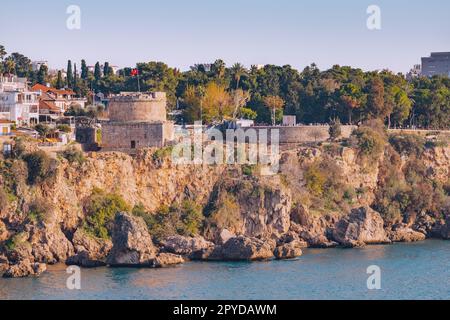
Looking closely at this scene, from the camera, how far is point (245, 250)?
57781 millimetres

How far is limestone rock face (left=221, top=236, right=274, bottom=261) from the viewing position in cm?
5778

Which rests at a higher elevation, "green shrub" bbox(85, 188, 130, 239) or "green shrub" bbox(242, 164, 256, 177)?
"green shrub" bbox(242, 164, 256, 177)

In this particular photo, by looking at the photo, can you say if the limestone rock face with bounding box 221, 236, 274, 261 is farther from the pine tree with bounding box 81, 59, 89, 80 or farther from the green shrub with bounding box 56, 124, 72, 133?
the pine tree with bounding box 81, 59, 89, 80

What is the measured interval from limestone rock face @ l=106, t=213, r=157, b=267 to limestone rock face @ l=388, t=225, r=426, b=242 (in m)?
13.8

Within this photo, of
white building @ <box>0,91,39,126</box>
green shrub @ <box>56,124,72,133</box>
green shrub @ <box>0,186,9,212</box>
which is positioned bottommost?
green shrub @ <box>0,186,9,212</box>

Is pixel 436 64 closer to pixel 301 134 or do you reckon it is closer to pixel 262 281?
pixel 301 134

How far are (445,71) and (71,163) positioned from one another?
5895 centimetres

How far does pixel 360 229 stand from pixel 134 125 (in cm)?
1144

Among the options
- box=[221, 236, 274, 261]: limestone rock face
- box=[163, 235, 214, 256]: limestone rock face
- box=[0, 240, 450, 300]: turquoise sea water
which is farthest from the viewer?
box=[163, 235, 214, 256]: limestone rock face

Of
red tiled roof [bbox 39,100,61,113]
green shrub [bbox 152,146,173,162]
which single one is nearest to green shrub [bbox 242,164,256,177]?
green shrub [bbox 152,146,173,162]

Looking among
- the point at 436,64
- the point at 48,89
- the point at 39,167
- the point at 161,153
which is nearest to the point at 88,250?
the point at 39,167

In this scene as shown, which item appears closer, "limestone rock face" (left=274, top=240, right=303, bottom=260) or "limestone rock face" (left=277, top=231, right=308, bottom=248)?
"limestone rock face" (left=274, top=240, right=303, bottom=260)

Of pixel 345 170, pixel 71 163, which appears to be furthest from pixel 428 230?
pixel 71 163

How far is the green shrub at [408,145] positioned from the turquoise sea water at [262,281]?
1402cm
